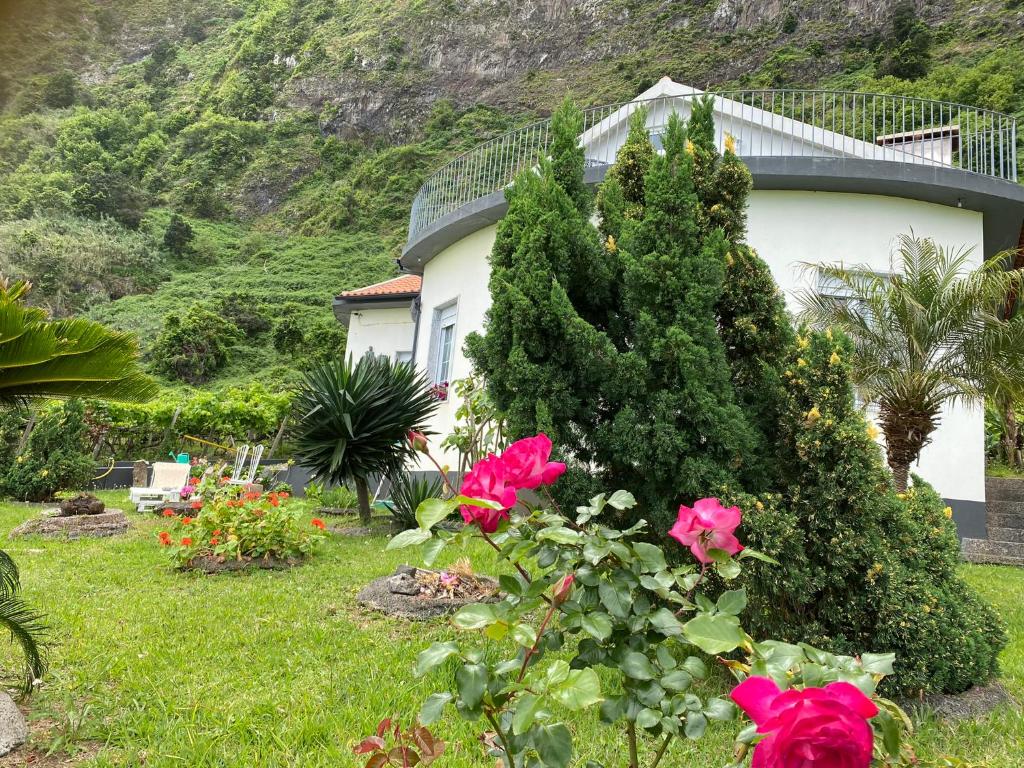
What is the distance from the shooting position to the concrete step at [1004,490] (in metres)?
10.7

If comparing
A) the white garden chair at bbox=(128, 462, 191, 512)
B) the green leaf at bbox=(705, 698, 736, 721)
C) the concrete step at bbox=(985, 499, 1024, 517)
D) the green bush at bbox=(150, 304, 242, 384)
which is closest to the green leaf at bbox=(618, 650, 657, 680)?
the green leaf at bbox=(705, 698, 736, 721)

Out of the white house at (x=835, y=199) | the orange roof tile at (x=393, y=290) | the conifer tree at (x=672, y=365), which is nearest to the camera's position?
the conifer tree at (x=672, y=365)

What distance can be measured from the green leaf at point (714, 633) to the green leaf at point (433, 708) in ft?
1.57

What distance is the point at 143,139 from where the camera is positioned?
57469 millimetres

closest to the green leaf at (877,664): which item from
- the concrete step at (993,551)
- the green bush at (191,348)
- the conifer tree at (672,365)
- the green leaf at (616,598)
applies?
the green leaf at (616,598)

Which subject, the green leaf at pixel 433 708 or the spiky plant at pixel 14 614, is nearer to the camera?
the green leaf at pixel 433 708

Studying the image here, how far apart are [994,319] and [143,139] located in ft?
211

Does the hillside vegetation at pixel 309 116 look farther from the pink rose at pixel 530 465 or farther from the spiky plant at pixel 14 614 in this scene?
the pink rose at pixel 530 465

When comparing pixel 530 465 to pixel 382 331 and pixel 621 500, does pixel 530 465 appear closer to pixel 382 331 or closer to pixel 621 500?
pixel 621 500

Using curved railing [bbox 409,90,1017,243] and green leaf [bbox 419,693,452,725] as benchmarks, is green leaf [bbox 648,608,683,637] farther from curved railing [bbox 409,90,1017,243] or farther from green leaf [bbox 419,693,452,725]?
curved railing [bbox 409,90,1017,243]

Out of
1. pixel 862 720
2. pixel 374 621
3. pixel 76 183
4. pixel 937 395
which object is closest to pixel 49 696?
pixel 374 621

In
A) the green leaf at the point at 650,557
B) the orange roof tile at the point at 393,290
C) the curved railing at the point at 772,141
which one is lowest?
the green leaf at the point at 650,557

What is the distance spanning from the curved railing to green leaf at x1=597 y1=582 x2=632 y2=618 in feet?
27.0

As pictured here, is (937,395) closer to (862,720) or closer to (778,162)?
(778,162)
